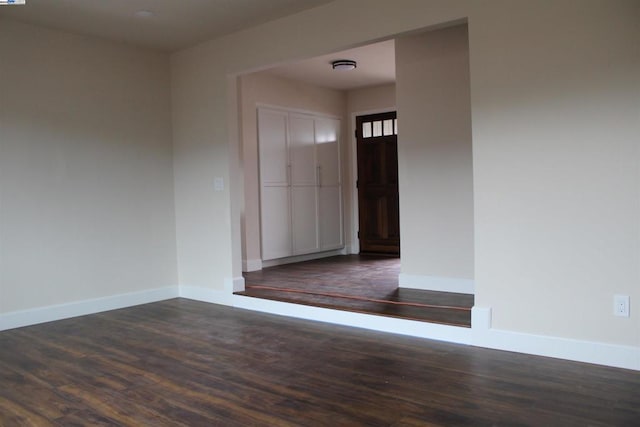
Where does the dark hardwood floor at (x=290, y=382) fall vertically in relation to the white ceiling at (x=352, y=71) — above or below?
below

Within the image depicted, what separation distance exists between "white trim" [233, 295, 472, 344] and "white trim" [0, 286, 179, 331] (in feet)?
2.85

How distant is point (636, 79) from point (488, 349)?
5.59 feet

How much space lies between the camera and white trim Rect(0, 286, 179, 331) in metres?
3.98

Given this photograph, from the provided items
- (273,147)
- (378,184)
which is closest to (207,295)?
(273,147)

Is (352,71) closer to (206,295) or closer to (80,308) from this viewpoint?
(206,295)

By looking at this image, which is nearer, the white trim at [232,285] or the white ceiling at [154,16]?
the white ceiling at [154,16]

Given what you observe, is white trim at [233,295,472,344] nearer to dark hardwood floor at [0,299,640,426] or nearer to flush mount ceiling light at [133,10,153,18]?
dark hardwood floor at [0,299,640,426]

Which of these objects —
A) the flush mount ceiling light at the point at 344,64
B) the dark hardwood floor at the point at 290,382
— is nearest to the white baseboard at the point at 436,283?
the dark hardwood floor at the point at 290,382

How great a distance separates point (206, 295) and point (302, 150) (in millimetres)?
2614

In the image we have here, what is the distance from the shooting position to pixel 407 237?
4.77m

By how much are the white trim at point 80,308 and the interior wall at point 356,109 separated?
10.2 ft

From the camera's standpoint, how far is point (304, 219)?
6.75m

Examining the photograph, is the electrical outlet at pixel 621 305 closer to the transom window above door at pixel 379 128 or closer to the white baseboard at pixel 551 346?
the white baseboard at pixel 551 346

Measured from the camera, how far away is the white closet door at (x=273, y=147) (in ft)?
20.1
